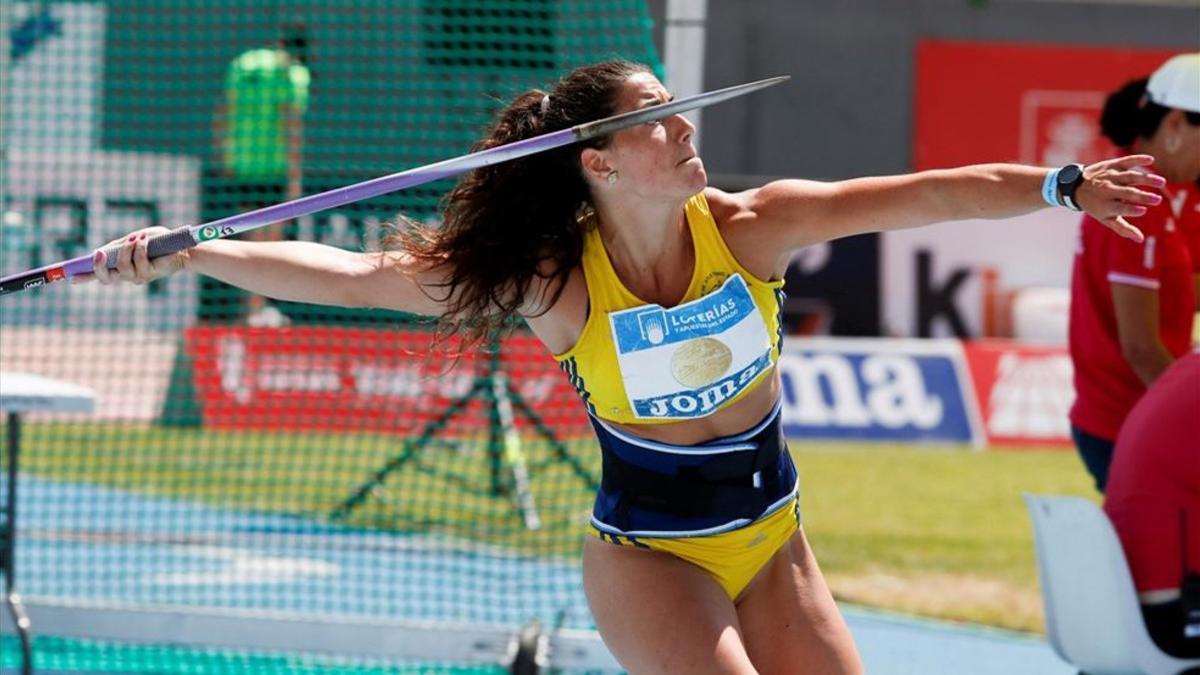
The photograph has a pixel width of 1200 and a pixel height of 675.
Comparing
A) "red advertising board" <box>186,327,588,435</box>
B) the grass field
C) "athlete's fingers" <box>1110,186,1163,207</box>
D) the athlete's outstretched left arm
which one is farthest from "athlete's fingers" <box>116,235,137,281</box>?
"red advertising board" <box>186,327,588,435</box>

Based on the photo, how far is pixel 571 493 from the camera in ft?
30.5

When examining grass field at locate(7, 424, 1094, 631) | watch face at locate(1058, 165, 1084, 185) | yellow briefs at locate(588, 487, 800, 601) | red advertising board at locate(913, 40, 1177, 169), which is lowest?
grass field at locate(7, 424, 1094, 631)

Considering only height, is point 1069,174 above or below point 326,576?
above

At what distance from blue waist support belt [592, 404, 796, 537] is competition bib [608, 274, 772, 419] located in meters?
0.13

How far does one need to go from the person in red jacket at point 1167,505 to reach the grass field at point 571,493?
2136 millimetres

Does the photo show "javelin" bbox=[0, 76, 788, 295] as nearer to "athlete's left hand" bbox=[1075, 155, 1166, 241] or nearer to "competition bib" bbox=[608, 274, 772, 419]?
"competition bib" bbox=[608, 274, 772, 419]

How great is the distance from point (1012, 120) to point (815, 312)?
5.48 metres

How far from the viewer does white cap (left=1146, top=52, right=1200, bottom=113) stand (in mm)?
4953

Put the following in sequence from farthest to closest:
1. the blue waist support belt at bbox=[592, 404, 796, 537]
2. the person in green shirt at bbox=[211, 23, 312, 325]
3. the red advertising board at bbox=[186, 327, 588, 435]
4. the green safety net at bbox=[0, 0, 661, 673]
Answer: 1. the red advertising board at bbox=[186, 327, 588, 435]
2. the person in green shirt at bbox=[211, 23, 312, 325]
3. the green safety net at bbox=[0, 0, 661, 673]
4. the blue waist support belt at bbox=[592, 404, 796, 537]

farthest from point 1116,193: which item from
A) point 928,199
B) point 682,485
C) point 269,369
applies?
point 269,369

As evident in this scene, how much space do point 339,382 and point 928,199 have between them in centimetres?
663

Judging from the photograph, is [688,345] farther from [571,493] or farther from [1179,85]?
[571,493]

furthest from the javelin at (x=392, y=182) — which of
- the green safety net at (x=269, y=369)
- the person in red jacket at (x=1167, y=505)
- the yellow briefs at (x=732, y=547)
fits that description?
the green safety net at (x=269, y=369)

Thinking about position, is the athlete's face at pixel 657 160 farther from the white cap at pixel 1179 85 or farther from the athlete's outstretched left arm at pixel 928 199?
the white cap at pixel 1179 85
